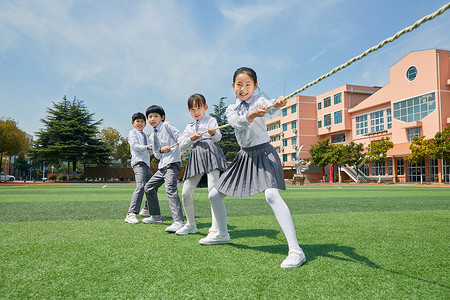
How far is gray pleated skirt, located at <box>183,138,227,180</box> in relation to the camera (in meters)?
3.49

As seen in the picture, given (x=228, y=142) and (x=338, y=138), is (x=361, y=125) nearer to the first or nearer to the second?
(x=338, y=138)

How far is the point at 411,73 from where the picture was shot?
106 ft

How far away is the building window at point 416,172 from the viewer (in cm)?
3198

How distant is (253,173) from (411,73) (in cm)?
3654

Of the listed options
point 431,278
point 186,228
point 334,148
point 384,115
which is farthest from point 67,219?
point 384,115

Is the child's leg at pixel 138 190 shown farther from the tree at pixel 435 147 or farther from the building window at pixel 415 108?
the building window at pixel 415 108

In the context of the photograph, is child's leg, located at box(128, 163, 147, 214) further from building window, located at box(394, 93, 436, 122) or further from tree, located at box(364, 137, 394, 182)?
building window, located at box(394, 93, 436, 122)

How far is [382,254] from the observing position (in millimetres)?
2672

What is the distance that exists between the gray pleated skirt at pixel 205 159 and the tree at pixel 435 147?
28640 mm

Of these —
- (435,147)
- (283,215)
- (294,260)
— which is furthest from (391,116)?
(294,260)

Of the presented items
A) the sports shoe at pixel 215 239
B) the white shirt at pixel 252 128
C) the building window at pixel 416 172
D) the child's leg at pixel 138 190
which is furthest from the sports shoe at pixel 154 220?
the building window at pixel 416 172

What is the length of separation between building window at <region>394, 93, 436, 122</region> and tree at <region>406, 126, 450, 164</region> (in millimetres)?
4098

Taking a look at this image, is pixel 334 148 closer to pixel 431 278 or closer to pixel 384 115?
pixel 384 115

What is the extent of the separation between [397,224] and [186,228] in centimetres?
298
